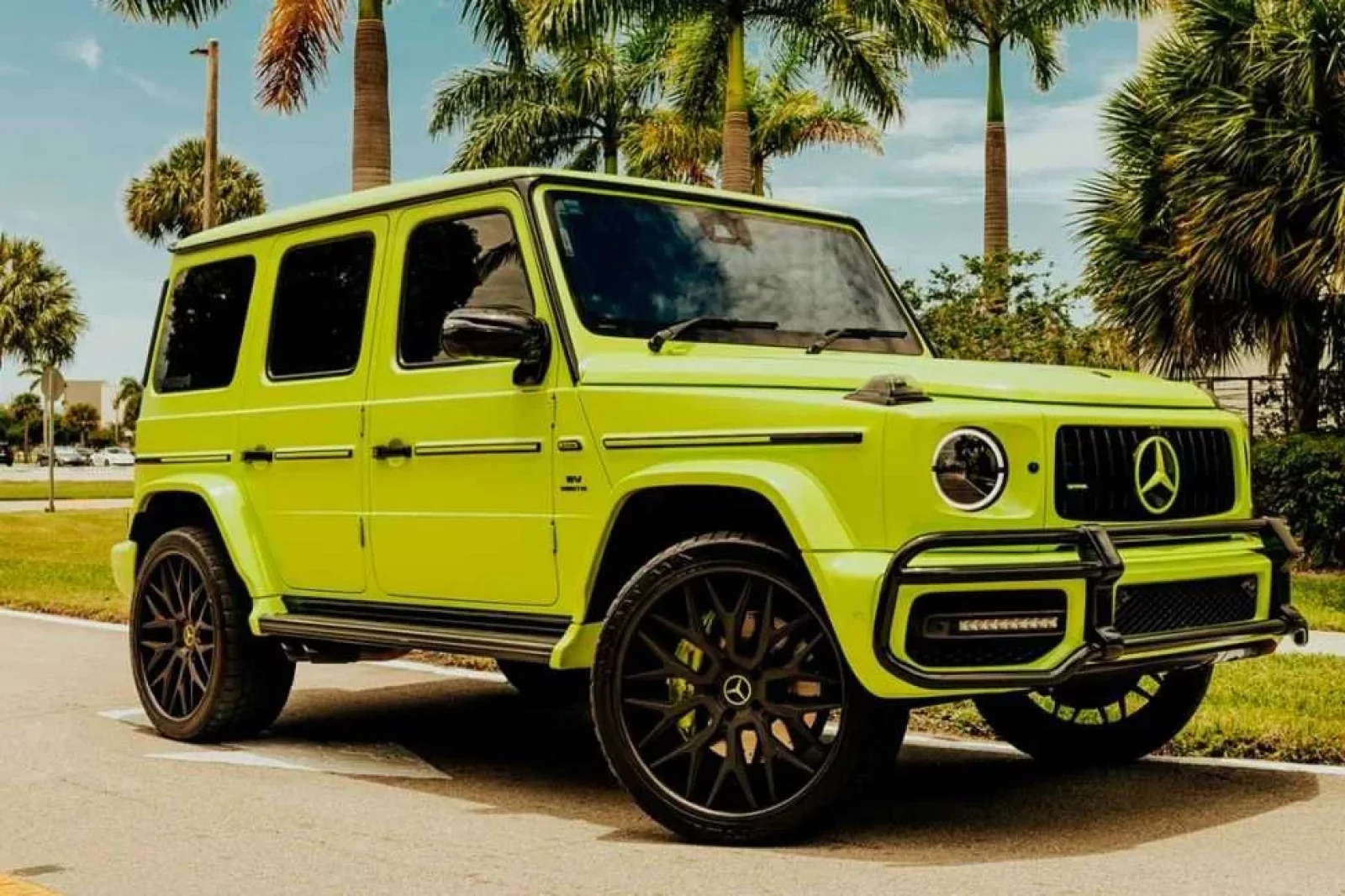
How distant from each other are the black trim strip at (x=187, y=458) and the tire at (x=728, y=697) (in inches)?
110

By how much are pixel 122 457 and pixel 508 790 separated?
100937 millimetres

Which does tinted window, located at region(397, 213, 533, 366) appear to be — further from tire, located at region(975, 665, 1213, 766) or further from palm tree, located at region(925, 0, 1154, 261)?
palm tree, located at region(925, 0, 1154, 261)

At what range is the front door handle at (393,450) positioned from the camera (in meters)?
6.82

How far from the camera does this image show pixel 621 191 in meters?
6.80

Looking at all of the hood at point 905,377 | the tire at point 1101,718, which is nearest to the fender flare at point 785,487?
the hood at point 905,377

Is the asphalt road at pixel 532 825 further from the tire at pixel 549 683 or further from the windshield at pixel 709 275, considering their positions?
the windshield at pixel 709 275

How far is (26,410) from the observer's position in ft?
424

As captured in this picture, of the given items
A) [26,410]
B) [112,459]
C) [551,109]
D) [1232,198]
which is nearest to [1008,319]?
[1232,198]

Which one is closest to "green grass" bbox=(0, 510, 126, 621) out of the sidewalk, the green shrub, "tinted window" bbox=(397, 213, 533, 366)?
Answer: the sidewalk

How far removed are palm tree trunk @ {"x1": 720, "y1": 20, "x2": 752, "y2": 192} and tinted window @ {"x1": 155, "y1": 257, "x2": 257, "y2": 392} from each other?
1496 cm

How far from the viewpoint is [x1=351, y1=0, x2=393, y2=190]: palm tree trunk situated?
19.3m

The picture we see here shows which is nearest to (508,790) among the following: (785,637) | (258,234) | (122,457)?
(785,637)

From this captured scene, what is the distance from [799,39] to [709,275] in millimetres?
18558

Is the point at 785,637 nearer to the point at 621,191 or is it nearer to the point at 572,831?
the point at 572,831
